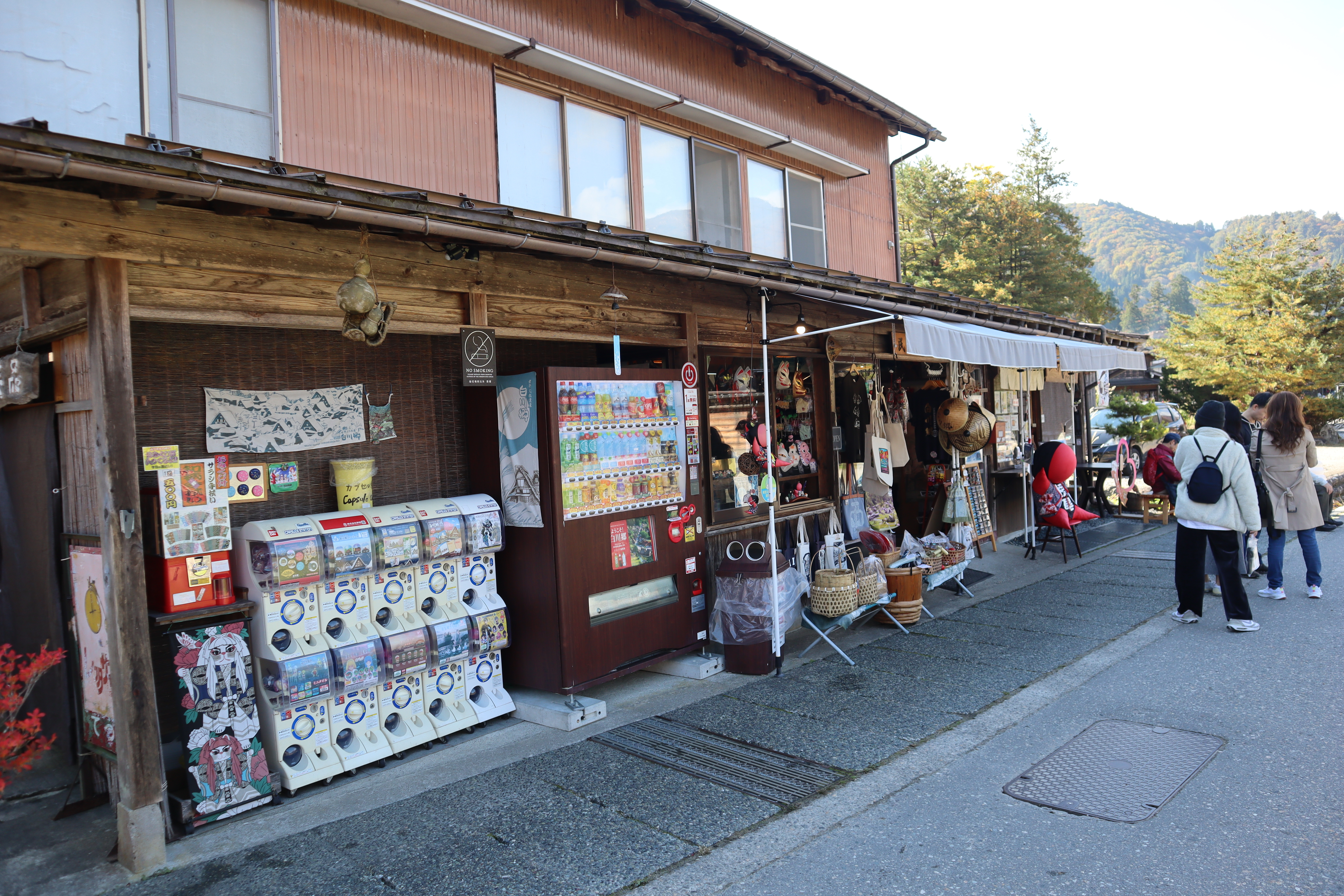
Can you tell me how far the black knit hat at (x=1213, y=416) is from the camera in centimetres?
771

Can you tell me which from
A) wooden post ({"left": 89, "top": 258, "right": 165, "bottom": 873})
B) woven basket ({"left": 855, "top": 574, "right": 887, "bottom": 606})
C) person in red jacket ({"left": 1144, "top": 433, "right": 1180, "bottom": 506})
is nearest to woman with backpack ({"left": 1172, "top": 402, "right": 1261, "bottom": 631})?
woven basket ({"left": 855, "top": 574, "right": 887, "bottom": 606})

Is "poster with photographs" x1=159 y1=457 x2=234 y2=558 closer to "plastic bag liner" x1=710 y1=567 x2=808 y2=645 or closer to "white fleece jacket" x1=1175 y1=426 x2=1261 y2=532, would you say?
"plastic bag liner" x1=710 y1=567 x2=808 y2=645

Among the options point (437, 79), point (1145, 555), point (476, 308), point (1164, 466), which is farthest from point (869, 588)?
point (1164, 466)

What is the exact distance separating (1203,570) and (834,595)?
151 inches

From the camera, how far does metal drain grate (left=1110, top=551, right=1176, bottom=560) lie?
11.1 m

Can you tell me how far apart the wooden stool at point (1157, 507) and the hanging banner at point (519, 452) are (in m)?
12.4

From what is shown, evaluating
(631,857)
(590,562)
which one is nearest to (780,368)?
(590,562)

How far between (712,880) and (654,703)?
8.29ft

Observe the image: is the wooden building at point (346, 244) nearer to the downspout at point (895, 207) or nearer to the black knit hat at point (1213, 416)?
the black knit hat at point (1213, 416)

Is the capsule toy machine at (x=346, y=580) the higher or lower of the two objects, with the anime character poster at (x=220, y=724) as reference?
higher

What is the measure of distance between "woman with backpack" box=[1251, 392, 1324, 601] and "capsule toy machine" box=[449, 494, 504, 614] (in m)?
8.08

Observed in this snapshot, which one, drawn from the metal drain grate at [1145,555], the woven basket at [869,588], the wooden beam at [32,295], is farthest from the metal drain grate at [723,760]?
the metal drain grate at [1145,555]

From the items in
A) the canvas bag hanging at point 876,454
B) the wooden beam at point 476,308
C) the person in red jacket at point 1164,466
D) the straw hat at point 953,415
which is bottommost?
the person in red jacket at point 1164,466

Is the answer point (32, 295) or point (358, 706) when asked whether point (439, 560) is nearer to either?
→ point (358, 706)
